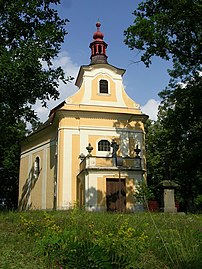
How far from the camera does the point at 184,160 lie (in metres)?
21.0

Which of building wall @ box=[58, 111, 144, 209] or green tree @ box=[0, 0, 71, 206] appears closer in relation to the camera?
green tree @ box=[0, 0, 71, 206]

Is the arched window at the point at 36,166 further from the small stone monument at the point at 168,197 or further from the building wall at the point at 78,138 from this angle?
the small stone monument at the point at 168,197

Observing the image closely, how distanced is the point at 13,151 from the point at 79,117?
13481 millimetres

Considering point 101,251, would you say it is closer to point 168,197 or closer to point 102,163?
point 168,197

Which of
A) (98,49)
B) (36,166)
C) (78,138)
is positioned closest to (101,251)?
(78,138)

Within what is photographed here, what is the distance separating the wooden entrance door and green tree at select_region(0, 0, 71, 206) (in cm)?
828

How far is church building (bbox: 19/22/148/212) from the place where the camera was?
2106 cm

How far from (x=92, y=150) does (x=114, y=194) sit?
321 cm

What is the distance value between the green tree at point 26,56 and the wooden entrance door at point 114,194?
→ 326 inches

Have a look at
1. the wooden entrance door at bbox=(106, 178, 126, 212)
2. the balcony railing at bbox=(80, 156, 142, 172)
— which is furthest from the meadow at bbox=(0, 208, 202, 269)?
the wooden entrance door at bbox=(106, 178, 126, 212)

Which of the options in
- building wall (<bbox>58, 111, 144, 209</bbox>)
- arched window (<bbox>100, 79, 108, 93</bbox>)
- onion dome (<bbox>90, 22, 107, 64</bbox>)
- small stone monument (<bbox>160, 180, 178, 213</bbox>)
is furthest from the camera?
onion dome (<bbox>90, 22, 107, 64</bbox>)

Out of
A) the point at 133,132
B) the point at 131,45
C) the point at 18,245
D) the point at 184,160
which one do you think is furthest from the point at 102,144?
the point at 18,245

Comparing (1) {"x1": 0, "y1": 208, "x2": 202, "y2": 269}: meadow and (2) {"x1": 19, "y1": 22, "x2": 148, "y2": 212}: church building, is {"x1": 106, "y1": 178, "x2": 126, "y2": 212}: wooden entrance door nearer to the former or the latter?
(2) {"x1": 19, "y1": 22, "x2": 148, "y2": 212}: church building

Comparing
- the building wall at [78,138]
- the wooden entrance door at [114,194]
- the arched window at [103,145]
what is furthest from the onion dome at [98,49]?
the wooden entrance door at [114,194]
